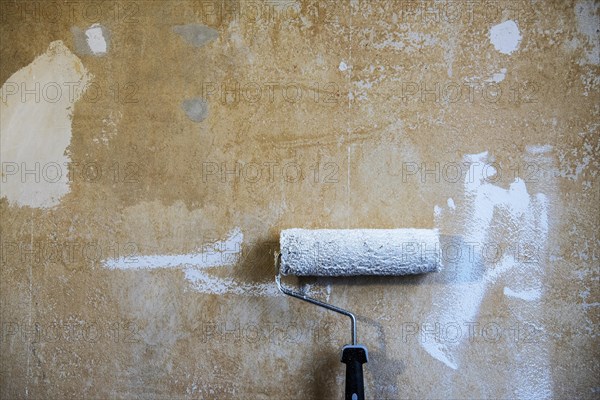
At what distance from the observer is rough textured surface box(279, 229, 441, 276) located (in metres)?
1.43

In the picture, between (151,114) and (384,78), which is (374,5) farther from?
(151,114)

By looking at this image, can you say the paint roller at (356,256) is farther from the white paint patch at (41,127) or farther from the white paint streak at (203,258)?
the white paint patch at (41,127)

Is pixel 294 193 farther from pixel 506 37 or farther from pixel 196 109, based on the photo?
pixel 506 37

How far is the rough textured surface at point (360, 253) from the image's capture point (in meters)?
1.43

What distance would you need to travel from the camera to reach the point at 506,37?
1.58 m

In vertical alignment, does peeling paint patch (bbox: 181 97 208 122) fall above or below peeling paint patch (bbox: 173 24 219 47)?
below

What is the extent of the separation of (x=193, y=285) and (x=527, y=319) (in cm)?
103

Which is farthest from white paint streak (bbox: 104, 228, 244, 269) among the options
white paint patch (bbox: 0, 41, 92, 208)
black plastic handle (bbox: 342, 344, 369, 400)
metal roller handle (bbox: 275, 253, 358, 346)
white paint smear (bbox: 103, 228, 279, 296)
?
black plastic handle (bbox: 342, 344, 369, 400)

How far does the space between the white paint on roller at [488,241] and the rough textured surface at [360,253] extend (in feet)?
0.57

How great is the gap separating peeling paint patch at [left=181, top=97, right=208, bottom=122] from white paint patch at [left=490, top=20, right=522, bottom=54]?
914 mm

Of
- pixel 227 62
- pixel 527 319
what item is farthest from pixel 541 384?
pixel 227 62

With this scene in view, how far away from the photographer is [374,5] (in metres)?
1.60

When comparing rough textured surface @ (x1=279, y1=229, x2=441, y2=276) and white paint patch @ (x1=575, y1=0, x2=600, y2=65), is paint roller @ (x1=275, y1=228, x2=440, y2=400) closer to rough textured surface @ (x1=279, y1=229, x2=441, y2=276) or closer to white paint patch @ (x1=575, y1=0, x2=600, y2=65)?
rough textured surface @ (x1=279, y1=229, x2=441, y2=276)

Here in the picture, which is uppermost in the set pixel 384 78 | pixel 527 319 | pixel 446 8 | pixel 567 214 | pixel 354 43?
pixel 446 8
